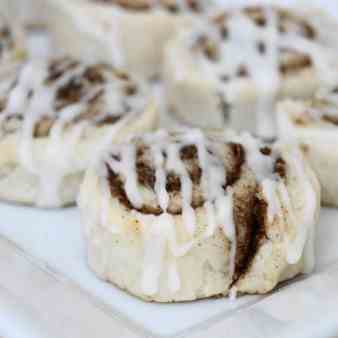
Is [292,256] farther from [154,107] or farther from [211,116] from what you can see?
[211,116]

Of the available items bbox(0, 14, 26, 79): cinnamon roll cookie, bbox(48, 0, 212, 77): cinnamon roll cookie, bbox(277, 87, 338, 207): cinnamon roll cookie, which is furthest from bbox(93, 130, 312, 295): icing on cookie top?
bbox(48, 0, 212, 77): cinnamon roll cookie

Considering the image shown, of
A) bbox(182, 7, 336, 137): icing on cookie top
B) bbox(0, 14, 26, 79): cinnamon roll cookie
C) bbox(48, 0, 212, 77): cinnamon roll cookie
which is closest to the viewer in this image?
bbox(182, 7, 336, 137): icing on cookie top

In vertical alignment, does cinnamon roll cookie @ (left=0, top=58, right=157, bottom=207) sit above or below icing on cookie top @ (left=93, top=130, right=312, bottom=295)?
below

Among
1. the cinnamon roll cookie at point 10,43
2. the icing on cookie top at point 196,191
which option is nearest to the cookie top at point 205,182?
the icing on cookie top at point 196,191

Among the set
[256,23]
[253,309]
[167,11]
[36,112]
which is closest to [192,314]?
[253,309]

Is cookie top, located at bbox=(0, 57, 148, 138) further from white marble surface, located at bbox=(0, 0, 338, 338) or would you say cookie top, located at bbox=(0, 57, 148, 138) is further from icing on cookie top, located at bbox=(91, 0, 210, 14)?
icing on cookie top, located at bbox=(91, 0, 210, 14)

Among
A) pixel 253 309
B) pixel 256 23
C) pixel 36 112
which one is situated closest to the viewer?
pixel 253 309
